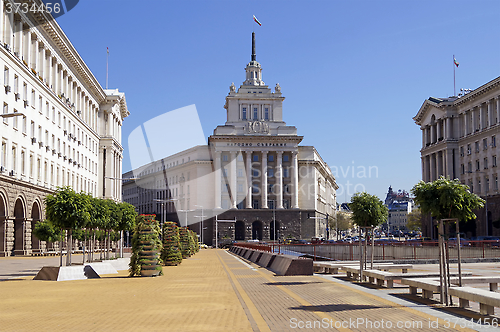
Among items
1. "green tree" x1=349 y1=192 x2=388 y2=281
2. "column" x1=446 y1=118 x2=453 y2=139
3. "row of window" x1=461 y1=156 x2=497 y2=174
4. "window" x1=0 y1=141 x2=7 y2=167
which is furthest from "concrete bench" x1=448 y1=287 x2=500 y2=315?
"column" x1=446 y1=118 x2=453 y2=139

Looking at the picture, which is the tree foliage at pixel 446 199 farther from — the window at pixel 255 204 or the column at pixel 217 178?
the window at pixel 255 204

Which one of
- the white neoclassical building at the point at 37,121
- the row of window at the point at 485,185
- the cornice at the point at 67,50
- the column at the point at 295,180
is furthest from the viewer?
the column at the point at 295,180

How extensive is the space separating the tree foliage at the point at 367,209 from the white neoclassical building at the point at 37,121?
16.7 metres

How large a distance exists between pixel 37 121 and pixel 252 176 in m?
74.8

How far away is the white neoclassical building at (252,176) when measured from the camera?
124812mm

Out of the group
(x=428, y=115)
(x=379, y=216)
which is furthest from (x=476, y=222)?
(x=379, y=216)

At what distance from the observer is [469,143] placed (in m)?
96.1

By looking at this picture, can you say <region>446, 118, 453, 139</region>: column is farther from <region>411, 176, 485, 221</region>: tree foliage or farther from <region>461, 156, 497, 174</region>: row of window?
<region>411, 176, 485, 221</region>: tree foliage

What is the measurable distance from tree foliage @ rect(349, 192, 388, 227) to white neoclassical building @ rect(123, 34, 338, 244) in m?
96.4

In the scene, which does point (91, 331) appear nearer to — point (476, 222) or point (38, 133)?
point (38, 133)

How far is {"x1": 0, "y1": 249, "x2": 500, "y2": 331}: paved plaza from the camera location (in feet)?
37.4

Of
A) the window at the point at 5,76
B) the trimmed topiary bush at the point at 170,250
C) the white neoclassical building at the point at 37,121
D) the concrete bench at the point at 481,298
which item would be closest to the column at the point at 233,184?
the white neoclassical building at the point at 37,121

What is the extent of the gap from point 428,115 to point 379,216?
93010 mm

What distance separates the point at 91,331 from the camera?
10953 mm
